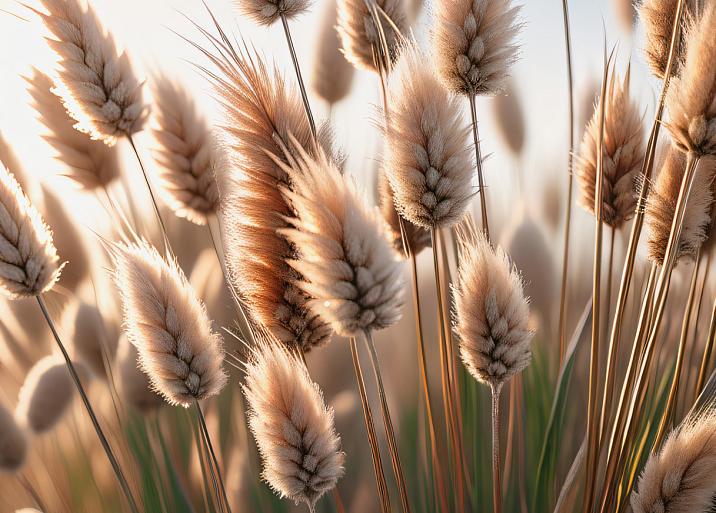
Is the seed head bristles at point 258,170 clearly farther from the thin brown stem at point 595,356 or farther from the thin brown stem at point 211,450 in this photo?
the thin brown stem at point 595,356

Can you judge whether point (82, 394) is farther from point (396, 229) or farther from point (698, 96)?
point (698, 96)

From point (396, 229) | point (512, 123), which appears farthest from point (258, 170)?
point (512, 123)

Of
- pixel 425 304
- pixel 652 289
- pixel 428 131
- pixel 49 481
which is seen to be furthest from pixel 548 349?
pixel 49 481

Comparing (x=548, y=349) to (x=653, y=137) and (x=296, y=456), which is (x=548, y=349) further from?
(x=296, y=456)

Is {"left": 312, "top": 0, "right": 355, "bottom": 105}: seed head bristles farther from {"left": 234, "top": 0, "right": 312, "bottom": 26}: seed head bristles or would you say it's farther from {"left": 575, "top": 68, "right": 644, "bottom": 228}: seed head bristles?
{"left": 575, "top": 68, "right": 644, "bottom": 228}: seed head bristles

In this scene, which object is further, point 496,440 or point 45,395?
point 45,395

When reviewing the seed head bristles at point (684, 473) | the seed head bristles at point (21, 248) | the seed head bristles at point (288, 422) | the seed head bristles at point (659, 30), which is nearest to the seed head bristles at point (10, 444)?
the seed head bristles at point (21, 248)
